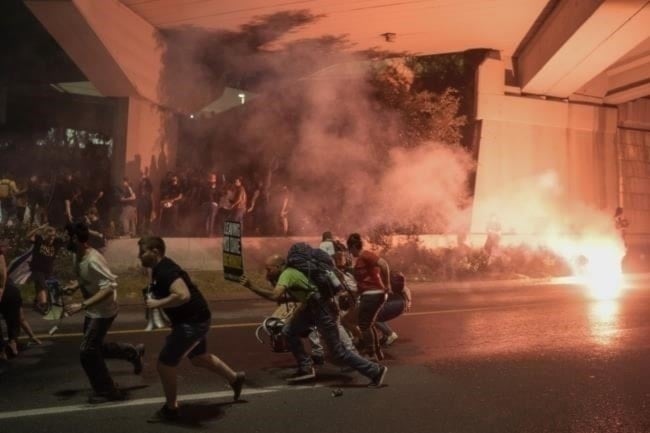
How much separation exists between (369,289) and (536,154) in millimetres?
13133

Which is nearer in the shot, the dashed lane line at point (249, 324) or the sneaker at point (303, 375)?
the sneaker at point (303, 375)

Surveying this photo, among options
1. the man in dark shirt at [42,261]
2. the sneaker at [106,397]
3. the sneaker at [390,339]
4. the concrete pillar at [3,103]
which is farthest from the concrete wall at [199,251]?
the concrete pillar at [3,103]

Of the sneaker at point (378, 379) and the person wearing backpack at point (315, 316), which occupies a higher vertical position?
the person wearing backpack at point (315, 316)

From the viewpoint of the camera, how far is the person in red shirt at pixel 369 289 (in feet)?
20.6

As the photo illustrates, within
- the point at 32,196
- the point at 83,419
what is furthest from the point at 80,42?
the point at 83,419

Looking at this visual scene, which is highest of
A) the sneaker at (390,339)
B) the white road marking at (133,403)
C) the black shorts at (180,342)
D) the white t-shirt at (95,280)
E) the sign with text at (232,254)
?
the sign with text at (232,254)

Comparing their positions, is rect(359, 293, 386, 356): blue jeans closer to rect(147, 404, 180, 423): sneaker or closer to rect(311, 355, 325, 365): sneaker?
rect(311, 355, 325, 365): sneaker

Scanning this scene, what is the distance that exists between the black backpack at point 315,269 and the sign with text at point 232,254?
0.54m

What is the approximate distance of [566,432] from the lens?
4496 mm

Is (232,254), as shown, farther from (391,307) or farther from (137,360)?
(391,307)

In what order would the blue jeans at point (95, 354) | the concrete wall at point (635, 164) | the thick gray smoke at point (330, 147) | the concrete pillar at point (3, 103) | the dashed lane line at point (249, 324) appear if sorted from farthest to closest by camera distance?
the concrete pillar at point (3, 103), the concrete wall at point (635, 164), the thick gray smoke at point (330, 147), the dashed lane line at point (249, 324), the blue jeans at point (95, 354)

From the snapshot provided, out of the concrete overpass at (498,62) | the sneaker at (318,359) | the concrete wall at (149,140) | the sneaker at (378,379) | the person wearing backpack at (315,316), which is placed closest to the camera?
the person wearing backpack at (315,316)

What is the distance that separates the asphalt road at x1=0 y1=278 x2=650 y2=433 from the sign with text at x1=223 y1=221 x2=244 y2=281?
1125 millimetres

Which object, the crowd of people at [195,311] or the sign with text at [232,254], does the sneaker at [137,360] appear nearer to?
the crowd of people at [195,311]
